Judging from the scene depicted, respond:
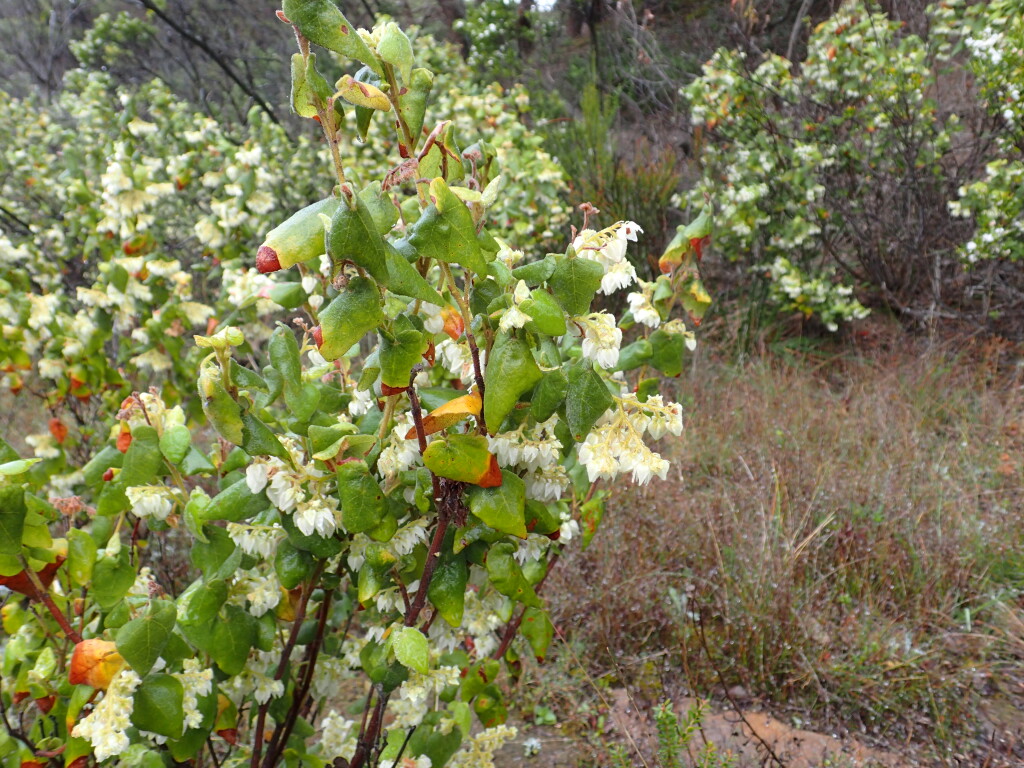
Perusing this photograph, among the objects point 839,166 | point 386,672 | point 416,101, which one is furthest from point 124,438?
point 839,166

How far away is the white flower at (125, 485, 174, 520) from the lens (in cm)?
84

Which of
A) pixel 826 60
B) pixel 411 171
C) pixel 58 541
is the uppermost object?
pixel 826 60

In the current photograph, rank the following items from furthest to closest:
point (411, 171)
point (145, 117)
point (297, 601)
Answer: point (145, 117) → point (297, 601) → point (411, 171)

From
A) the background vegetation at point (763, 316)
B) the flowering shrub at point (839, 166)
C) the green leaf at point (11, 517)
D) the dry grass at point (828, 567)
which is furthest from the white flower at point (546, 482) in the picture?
the flowering shrub at point (839, 166)

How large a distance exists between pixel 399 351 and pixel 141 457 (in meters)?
0.37

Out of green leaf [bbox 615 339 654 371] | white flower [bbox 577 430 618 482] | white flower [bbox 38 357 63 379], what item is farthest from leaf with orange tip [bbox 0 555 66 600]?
white flower [bbox 38 357 63 379]

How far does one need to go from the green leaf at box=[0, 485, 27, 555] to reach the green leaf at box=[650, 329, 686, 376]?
791 mm

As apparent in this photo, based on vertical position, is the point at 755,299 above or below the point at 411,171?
below

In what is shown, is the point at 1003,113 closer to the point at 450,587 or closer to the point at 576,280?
the point at 576,280

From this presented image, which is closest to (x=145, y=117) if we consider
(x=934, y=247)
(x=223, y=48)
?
(x=223, y=48)

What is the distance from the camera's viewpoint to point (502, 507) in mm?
696

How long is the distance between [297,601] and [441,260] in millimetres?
602

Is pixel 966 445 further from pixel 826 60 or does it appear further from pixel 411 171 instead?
pixel 411 171

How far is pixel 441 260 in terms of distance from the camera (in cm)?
62
